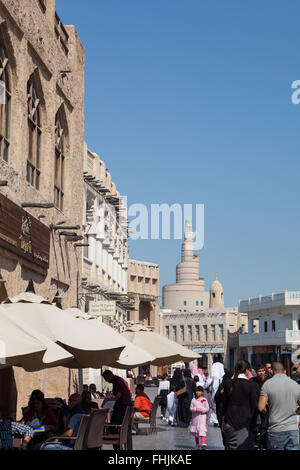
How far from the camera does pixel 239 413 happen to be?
10094 millimetres

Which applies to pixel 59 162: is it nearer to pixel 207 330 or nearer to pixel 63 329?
pixel 63 329

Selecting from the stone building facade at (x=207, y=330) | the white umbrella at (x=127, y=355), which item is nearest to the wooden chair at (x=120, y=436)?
the white umbrella at (x=127, y=355)

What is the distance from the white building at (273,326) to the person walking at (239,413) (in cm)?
6298

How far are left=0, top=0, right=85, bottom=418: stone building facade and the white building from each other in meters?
55.1

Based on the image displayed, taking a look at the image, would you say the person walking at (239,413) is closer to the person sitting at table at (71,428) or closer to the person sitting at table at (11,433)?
the person sitting at table at (71,428)

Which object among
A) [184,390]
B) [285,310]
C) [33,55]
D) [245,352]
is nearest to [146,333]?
[184,390]

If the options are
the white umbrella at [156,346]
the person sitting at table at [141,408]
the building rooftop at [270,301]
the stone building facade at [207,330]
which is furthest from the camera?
the stone building facade at [207,330]

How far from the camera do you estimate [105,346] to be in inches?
410

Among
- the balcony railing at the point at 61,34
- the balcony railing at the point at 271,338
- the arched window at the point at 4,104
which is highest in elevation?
the balcony railing at the point at 61,34

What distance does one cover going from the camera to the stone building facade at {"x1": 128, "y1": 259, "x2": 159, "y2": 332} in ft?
267

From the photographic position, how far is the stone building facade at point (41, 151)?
47.2 ft

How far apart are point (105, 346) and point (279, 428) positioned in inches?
110
